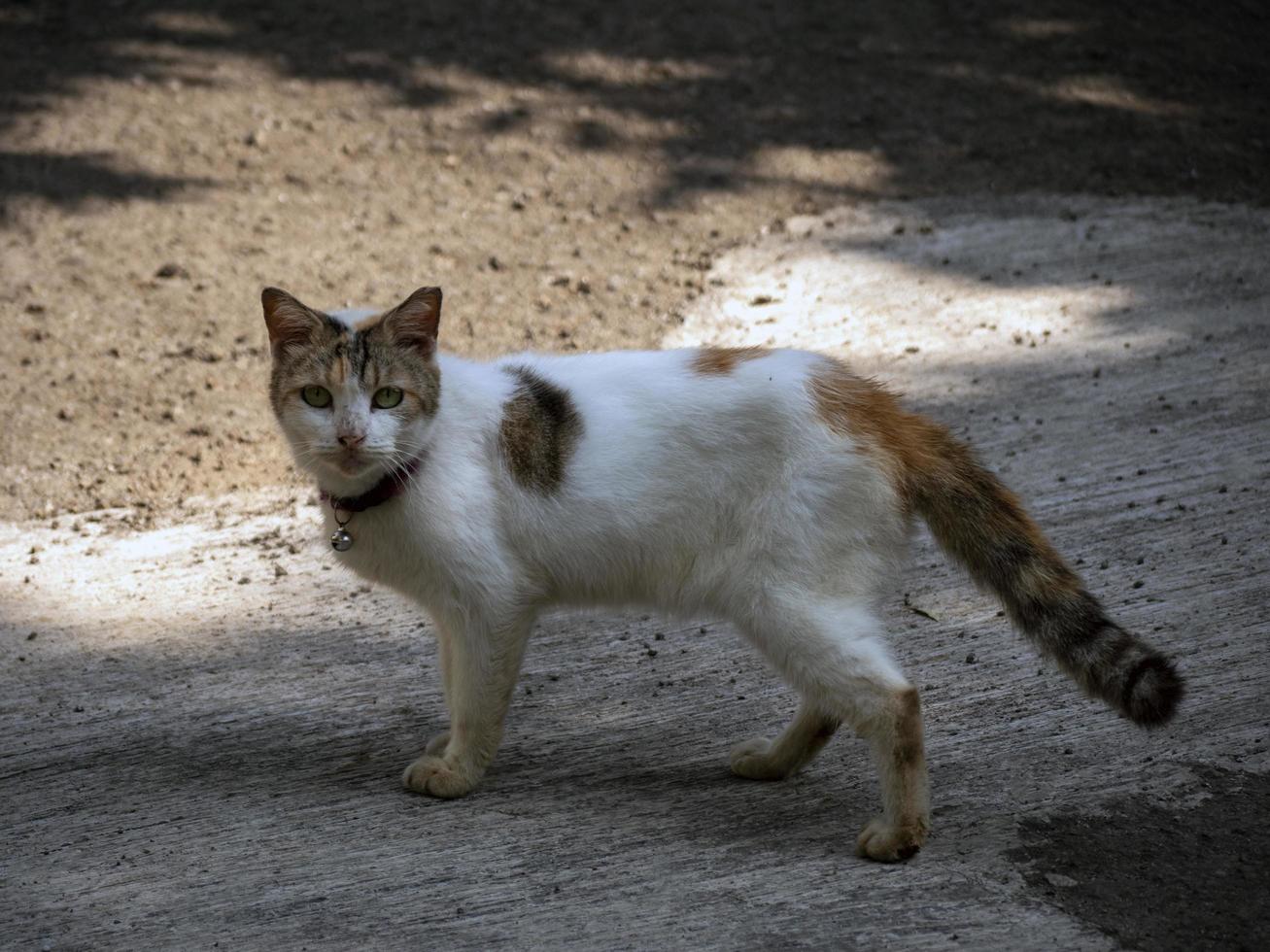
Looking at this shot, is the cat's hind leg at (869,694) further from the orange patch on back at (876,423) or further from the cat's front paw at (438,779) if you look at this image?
the cat's front paw at (438,779)

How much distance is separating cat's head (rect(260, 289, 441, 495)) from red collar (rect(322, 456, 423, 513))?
0.02m

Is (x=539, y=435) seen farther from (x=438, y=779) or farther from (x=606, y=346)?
(x=606, y=346)

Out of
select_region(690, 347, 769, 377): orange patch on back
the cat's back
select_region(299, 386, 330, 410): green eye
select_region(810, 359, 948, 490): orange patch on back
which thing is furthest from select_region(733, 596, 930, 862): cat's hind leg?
select_region(299, 386, 330, 410): green eye

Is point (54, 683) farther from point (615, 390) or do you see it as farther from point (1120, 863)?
point (1120, 863)

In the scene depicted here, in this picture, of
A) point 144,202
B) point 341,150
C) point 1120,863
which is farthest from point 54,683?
point 341,150

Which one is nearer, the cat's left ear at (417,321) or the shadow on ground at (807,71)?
the cat's left ear at (417,321)

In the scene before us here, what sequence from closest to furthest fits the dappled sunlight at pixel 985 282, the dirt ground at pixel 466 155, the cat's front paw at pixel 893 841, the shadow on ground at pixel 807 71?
the cat's front paw at pixel 893 841
the dappled sunlight at pixel 985 282
the dirt ground at pixel 466 155
the shadow on ground at pixel 807 71

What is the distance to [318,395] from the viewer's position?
3264mm

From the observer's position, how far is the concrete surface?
2.89 meters

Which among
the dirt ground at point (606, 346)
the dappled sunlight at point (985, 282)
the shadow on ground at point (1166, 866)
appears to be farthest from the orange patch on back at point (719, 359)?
the dappled sunlight at point (985, 282)

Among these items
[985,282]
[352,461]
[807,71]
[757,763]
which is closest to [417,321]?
[352,461]

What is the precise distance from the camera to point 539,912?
2904 millimetres

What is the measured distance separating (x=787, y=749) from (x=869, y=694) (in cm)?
48

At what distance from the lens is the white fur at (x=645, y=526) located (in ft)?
10.4
